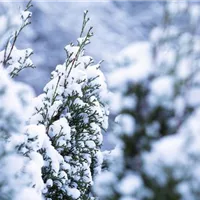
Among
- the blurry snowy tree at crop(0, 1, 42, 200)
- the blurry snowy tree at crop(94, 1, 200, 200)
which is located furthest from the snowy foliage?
the blurry snowy tree at crop(94, 1, 200, 200)

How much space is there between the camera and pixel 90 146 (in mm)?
8820

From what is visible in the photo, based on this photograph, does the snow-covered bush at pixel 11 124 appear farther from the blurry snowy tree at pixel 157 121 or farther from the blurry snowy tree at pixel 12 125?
the blurry snowy tree at pixel 157 121

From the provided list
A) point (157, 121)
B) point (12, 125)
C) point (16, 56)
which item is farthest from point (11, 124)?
→ point (16, 56)

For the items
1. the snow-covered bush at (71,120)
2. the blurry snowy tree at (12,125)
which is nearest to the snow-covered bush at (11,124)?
the blurry snowy tree at (12,125)

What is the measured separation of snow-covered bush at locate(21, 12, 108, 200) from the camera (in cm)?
777

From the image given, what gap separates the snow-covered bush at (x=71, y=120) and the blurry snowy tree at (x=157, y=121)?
473 cm

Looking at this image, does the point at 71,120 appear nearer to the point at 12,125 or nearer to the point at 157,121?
the point at 12,125

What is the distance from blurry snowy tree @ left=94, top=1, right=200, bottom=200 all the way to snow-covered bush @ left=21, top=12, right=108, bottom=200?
4.73 meters

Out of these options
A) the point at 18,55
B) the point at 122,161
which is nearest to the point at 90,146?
the point at 18,55

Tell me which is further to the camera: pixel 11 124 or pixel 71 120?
pixel 71 120

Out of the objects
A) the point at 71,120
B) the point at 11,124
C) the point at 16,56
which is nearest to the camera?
the point at 11,124

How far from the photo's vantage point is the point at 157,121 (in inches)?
97.3

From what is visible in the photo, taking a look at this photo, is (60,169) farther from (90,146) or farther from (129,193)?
(129,193)

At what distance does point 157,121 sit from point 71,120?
20.3ft
